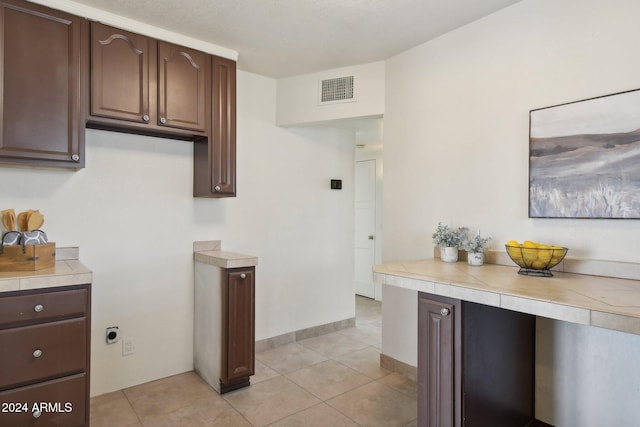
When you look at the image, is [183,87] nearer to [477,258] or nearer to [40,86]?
[40,86]

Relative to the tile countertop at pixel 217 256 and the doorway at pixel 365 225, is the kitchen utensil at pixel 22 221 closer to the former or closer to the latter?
the tile countertop at pixel 217 256

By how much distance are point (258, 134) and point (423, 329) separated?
2.33 meters

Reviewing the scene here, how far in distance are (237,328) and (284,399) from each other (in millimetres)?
574

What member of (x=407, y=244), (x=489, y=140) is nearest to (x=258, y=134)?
(x=407, y=244)

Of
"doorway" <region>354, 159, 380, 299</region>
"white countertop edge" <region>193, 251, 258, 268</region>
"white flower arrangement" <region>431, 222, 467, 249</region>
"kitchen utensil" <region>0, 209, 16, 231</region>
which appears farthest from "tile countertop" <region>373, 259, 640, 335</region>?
"doorway" <region>354, 159, 380, 299</region>

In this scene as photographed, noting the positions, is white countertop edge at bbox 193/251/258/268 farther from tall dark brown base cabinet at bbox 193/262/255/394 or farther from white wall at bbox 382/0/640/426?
white wall at bbox 382/0/640/426

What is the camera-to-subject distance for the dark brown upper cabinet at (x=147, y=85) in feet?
7.58

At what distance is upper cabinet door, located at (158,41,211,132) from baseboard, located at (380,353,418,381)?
90.3 inches

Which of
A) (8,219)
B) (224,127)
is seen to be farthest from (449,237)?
(8,219)

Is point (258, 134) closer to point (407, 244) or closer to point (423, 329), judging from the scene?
point (407, 244)

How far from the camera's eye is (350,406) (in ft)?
7.97

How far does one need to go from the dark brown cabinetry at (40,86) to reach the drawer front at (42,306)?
0.78 meters

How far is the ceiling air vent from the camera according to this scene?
3189 mm

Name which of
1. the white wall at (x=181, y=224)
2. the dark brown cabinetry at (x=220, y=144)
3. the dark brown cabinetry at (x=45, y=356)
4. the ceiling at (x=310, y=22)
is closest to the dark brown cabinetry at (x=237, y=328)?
the white wall at (x=181, y=224)
